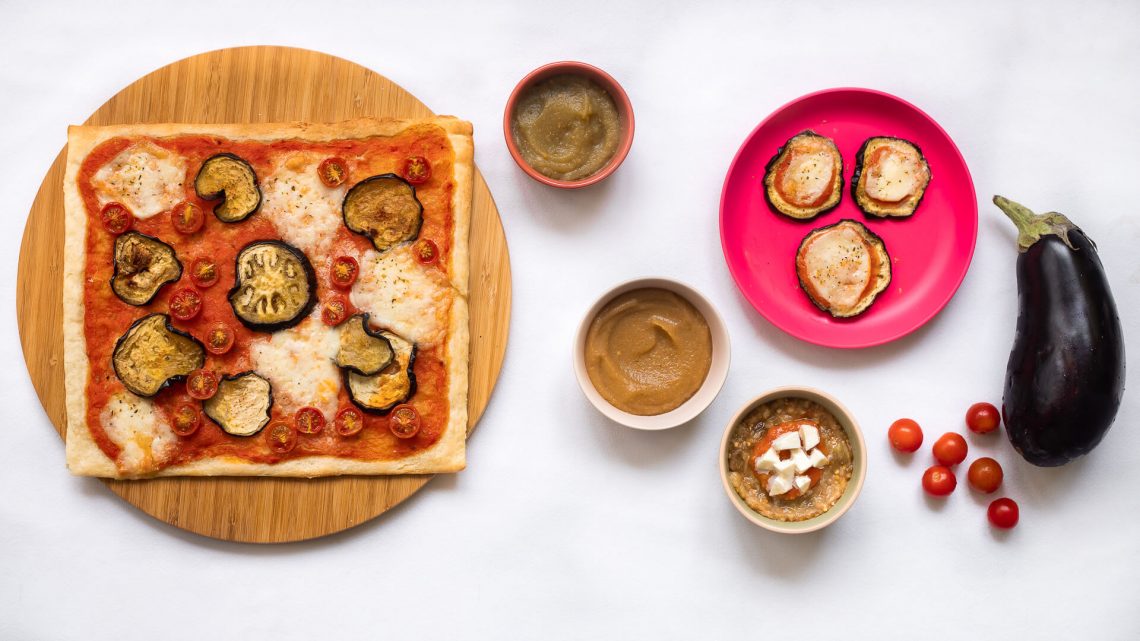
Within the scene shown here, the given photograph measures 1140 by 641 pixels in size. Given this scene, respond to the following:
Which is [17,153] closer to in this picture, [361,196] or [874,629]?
[361,196]

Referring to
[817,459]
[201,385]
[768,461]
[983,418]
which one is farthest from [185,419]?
[983,418]

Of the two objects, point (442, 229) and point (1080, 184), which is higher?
point (1080, 184)

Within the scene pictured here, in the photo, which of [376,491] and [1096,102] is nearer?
[376,491]

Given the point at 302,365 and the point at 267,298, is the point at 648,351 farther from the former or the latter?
the point at 267,298

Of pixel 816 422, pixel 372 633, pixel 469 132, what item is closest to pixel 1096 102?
pixel 816 422

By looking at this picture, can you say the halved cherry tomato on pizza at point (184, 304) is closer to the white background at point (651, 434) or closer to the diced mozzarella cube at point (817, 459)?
the white background at point (651, 434)

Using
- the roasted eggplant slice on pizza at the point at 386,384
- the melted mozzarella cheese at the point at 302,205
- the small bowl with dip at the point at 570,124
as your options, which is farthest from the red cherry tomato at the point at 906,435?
the melted mozzarella cheese at the point at 302,205

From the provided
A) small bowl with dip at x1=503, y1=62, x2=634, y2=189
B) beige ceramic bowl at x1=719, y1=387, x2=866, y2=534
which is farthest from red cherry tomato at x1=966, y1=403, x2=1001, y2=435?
small bowl with dip at x1=503, y1=62, x2=634, y2=189
